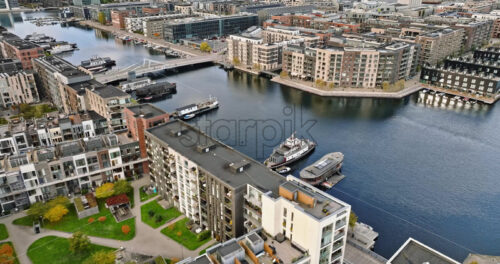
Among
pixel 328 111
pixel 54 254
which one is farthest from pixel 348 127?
pixel 54 254

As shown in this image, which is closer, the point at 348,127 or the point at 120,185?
the point at 120,185

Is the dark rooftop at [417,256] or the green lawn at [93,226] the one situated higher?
the dark rooftop at [417,256]

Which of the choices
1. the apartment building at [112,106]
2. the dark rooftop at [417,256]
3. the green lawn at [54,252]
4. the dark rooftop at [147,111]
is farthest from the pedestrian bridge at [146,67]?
the dark rooftop at [417,256]

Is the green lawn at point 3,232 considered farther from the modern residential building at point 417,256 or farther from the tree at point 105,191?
the modern residential building at point 417,256

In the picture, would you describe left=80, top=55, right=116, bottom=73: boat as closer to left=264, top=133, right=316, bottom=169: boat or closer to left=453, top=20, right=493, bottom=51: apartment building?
left=264, top=133, right=316, bottom=169: boat

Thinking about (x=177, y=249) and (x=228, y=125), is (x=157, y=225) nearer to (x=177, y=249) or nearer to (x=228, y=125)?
(x=177, y=249)

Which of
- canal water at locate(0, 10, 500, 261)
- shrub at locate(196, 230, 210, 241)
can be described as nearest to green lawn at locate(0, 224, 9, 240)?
shrub at locate(196, 230, 210, 241)
